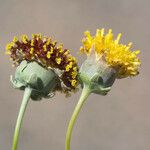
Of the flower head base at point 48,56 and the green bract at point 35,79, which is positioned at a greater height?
the flower head base at point 48,56

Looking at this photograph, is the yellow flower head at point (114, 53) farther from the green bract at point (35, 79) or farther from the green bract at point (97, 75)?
the green bract at point (35, 79)

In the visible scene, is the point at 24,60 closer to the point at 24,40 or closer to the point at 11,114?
the point at 24,40

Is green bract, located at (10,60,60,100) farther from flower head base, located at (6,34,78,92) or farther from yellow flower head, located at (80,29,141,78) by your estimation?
yellow flower head, located at (80,29,141,78)

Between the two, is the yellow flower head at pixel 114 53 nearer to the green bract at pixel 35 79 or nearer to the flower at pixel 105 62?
the flower at pixel 105 62

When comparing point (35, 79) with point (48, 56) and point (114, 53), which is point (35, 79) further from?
point (114, 53)

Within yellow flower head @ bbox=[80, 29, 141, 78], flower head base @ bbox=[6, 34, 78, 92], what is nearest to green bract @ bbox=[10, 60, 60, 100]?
flower head base @ bbox=[6, 34, 78, 92]

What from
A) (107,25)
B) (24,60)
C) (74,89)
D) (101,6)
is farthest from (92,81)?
(101,6)

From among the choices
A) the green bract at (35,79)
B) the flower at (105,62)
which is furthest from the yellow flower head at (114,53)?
the green bract at (35,79)
